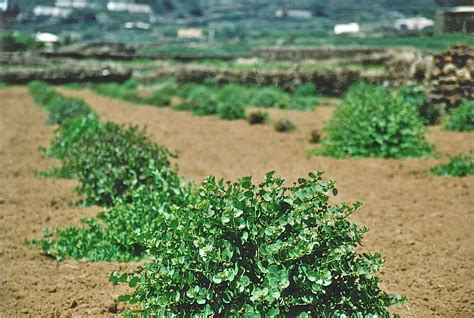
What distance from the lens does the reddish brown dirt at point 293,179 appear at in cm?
450

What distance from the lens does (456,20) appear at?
40.2 ft

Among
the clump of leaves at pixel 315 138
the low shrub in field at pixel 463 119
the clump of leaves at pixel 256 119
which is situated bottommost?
the clump of leaves at pixel 256 119

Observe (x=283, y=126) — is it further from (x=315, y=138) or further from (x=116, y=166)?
(x=116, y=166)

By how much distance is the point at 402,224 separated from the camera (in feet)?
20.4

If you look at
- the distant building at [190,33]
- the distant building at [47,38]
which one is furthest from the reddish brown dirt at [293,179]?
the distant building at [47,38]

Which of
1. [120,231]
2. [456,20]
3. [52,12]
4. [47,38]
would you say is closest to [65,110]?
[456,20]

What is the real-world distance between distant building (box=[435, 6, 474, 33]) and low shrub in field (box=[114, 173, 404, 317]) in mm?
9578

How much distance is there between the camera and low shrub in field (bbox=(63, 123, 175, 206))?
22.2ft

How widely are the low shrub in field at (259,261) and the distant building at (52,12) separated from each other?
4687 centimetres

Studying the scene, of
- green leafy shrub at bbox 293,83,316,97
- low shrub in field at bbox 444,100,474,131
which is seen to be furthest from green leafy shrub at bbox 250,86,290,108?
low shrub in field at bbox 444,100,474,131

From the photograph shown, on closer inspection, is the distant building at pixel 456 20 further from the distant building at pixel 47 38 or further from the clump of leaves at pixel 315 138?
the distant building at pixel 47 38

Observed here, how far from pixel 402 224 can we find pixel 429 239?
0.54 metres

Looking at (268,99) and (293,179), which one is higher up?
(293,179)

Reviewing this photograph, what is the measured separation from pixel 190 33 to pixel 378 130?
44146 mm
